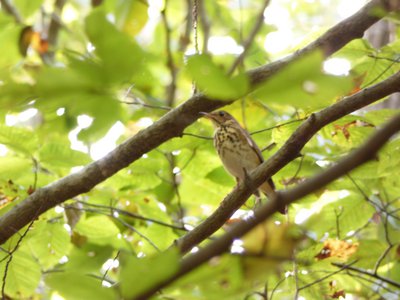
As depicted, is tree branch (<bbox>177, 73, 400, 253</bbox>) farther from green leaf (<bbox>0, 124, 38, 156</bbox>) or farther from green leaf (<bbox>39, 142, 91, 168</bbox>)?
green leaf (<bbox>0, 124, 38, 156</bbox>)

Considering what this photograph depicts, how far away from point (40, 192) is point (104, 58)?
1.87m

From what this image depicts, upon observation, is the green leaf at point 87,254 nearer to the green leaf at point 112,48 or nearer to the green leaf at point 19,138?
the green leaf at point 19,138

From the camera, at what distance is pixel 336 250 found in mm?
2631

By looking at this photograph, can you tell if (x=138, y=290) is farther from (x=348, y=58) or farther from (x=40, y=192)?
(x=348, y=58)

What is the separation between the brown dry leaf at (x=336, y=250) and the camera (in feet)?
8.42

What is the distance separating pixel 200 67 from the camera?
58 cm

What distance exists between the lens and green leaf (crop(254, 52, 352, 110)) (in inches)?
21.8

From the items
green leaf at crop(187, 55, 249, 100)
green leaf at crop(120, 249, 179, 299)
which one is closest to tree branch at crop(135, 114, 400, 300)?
green leaf at crop(120, 249, 179, 299)

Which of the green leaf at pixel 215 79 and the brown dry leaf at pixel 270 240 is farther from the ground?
the green leaf at pixel 215 79

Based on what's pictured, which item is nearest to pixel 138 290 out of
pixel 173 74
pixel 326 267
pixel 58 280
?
pixel 58 280

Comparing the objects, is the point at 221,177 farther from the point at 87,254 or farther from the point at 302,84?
the point at 302,84

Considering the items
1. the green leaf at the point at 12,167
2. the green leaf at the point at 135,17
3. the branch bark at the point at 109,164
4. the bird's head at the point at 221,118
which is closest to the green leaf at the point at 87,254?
the branch bark at the point at 109,164

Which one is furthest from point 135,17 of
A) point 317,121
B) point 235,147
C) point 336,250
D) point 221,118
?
point 317,121

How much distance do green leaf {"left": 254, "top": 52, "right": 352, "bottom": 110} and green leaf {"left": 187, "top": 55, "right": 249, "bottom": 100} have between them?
2 cm
